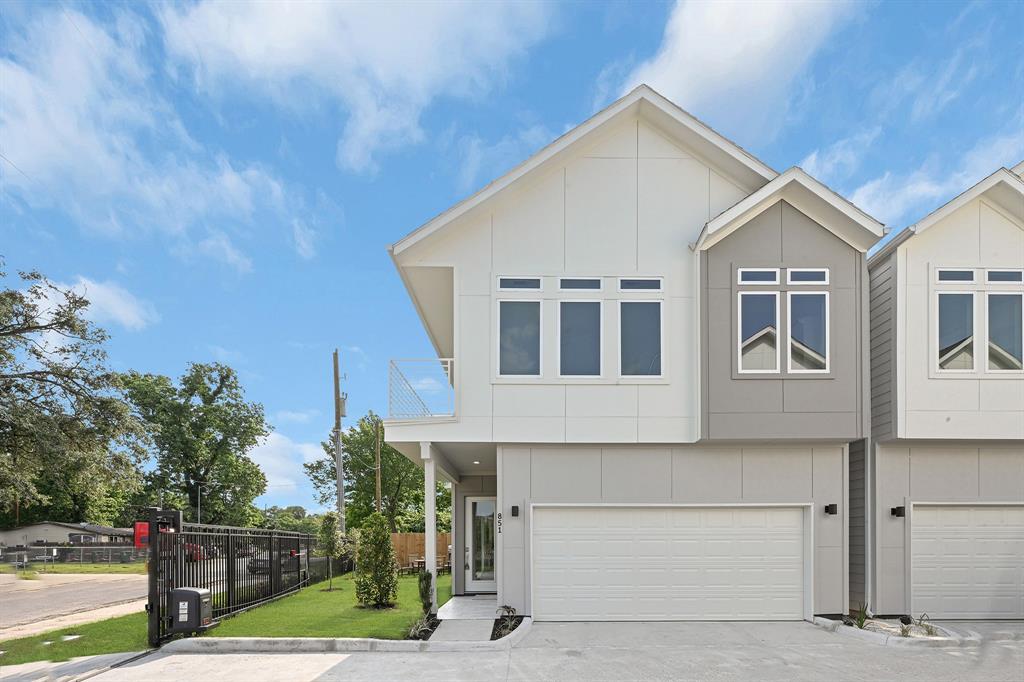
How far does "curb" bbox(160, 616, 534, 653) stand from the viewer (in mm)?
10172

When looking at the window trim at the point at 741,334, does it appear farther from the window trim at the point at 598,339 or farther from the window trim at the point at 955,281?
the window trim at the point at 955,281

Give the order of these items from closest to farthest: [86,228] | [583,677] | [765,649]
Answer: [583,677] → [765,649] → [86,228]

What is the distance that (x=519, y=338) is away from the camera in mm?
12750

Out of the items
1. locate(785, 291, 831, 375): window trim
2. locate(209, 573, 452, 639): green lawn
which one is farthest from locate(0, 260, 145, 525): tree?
locate(785, 291, 831, 375): window trim

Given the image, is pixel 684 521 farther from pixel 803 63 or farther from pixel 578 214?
pixel 803 63

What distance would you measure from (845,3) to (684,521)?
1183 centimetres

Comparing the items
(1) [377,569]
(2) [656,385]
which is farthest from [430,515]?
(2) [656,385]

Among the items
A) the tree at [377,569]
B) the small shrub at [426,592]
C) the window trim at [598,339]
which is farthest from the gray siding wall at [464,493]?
the window trim at [598,339]

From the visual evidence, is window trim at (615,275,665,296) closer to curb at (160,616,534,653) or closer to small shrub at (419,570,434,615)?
small shrub at (419,570,434,615)

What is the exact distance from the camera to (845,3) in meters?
16.5

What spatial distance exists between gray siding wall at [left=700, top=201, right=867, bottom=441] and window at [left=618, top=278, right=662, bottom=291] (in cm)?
75

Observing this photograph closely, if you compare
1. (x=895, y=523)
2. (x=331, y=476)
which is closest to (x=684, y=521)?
(x=895, y=523)

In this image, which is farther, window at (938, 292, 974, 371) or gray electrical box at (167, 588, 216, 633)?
window at (938, 292, 974, 371)

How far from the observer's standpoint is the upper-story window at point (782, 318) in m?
12.4
